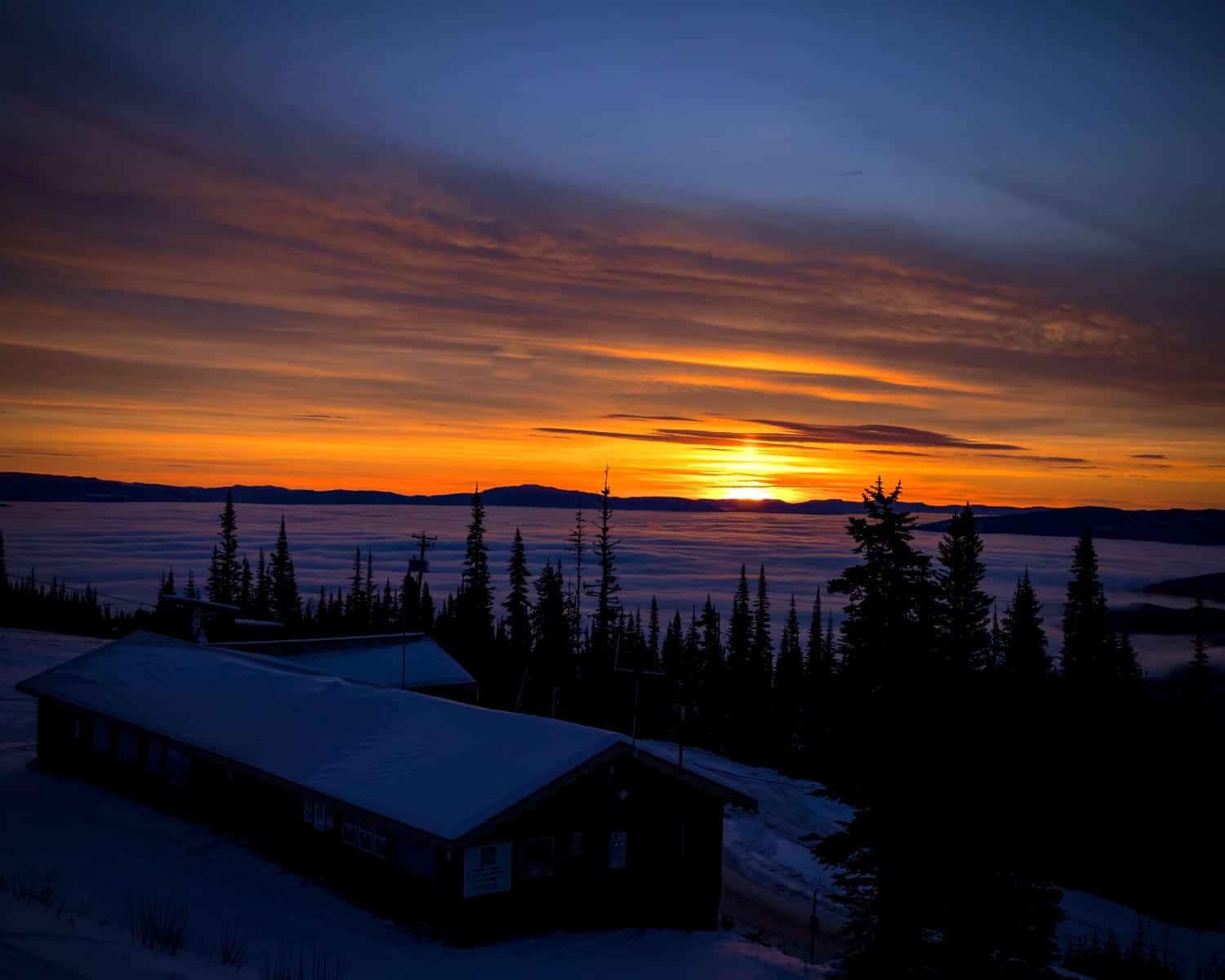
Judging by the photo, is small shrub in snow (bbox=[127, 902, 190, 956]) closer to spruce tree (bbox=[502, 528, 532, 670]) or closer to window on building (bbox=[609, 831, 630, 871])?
window on building (bbox=[609, 831, 630, 871])

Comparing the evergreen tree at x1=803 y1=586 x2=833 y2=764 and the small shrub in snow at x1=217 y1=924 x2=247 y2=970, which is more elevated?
the small shrub in snow at x1=217 y1=924 x2=247 y2=970

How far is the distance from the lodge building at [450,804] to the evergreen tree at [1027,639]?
4033 centimetres

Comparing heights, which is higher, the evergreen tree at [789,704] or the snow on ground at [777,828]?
the snow on ground at [777,828]

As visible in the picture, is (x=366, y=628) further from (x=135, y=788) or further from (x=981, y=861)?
(x=981, y=861)

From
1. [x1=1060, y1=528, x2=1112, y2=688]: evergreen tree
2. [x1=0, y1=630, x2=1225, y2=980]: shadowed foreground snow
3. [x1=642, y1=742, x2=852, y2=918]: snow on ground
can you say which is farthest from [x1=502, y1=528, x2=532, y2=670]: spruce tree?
[x1=0, y1=630, x2=1225, y2=980]: shadowed foreground snow

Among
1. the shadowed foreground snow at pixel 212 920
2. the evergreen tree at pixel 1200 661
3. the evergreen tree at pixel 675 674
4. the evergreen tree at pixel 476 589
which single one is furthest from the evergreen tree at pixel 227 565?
the evergreen tree at pixel 1200 661

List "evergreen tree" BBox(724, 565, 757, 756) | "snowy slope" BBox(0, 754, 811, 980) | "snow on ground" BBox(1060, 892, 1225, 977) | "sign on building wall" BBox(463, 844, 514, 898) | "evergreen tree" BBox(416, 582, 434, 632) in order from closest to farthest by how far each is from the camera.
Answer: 1. "snowy slope" BBox(0, 754, 811, 980)
2. "sign on building wall" BBox(463, 844, 514, 898)
3. "snow on ground" BBox(1060, 892, 1225, 977)
4. "evergreen tree" BBox(724, 565, 757, 756)
5. "evergreen tree" BBox(416, 582, 434, 632)

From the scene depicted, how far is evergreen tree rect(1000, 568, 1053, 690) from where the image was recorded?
5416 cm

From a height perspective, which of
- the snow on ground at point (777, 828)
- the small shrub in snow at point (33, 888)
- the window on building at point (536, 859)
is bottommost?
the snow on ground at point (777, 828)

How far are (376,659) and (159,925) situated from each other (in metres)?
21.6

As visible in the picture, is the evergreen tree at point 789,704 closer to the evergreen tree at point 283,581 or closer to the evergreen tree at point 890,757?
the evergreen tree at point 890,757

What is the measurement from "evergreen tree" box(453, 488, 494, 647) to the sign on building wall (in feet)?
153

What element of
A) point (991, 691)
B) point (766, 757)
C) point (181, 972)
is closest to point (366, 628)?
point (766, 757)

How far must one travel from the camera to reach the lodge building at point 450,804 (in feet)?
52.3
